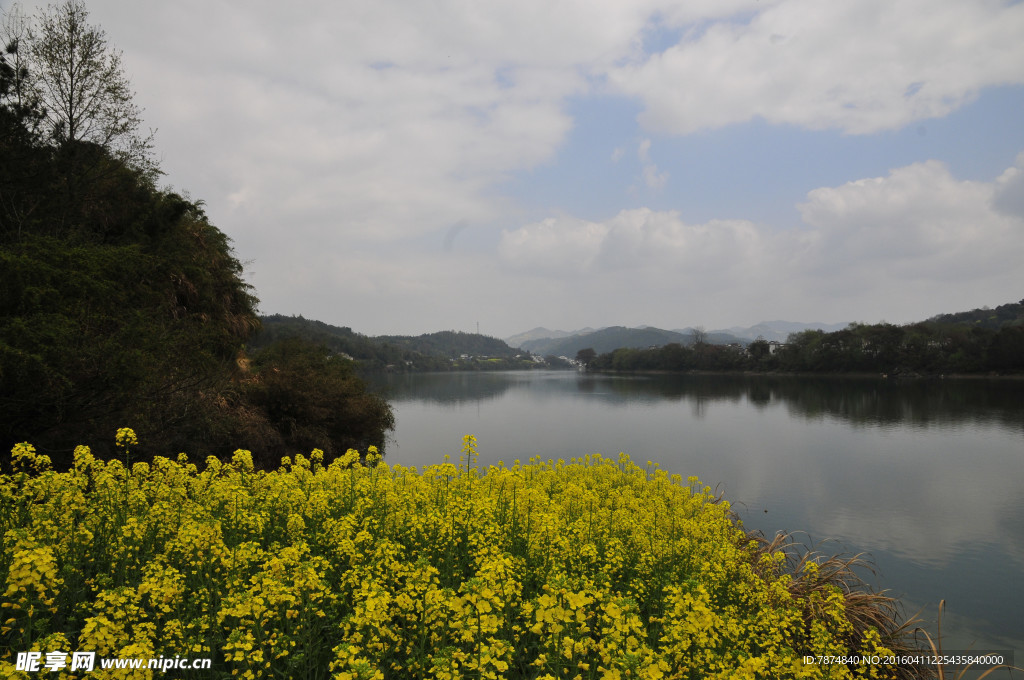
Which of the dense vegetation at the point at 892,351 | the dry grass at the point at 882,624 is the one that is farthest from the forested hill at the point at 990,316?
the dry grass at the point at 882,624

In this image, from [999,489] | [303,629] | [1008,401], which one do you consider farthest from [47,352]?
[1008,401]

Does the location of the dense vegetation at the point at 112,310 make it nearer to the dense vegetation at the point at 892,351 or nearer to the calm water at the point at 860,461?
the calm water at the point at 860,461

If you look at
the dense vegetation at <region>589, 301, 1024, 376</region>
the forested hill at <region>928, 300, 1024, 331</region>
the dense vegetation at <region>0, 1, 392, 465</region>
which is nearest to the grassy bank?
the dense vegetation at <region>0, 1, 392, 465</region>

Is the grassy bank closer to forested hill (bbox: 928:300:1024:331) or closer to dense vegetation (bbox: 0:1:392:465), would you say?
dense vegetation (bbox: 0:1:392:465)

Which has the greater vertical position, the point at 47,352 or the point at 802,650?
the point at 47,352

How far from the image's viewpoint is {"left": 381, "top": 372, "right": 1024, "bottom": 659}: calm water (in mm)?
11156

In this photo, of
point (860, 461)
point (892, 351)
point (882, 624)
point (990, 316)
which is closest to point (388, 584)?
point (882, 624)

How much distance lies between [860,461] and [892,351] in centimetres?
→ 7276

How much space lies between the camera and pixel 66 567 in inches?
156

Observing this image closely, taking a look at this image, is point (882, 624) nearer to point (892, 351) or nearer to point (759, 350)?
point (892, 351)

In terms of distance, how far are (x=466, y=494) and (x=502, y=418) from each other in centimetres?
3316

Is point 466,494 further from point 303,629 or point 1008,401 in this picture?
point 1008,401

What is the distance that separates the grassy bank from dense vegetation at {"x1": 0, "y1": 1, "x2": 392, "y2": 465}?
3.71m

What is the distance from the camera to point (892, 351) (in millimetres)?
80625
